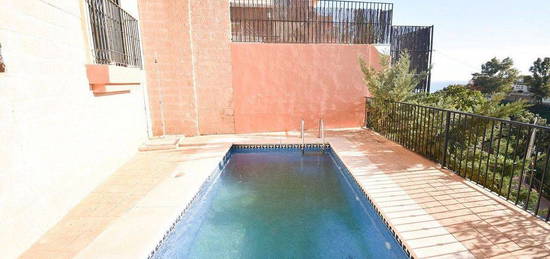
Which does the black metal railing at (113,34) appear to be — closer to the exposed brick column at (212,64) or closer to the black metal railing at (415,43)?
the exposed brick column at (212,64)

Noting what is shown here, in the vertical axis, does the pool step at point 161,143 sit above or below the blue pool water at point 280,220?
above

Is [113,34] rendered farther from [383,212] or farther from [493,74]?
[493,74]

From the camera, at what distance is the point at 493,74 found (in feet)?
103

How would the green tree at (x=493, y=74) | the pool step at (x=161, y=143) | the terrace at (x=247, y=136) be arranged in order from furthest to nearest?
the green tree at (x=493, y=74) < the pool step at (x=161, y=143) < the terrace at (x=247, y=136)

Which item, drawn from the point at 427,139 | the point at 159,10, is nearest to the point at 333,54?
the point at 427,139

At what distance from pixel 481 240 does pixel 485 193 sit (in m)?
1.36

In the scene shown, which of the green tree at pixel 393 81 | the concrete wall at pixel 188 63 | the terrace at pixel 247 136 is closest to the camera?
the terrace at pixel 247 136

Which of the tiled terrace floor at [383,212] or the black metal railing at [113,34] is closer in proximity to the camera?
the tiled terrace floor at [383,212]

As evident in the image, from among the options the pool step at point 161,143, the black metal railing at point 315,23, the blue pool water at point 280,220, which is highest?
the black metal railing at point 315,23

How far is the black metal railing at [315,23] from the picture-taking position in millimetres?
8523

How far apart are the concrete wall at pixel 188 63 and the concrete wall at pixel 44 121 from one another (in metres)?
2.92

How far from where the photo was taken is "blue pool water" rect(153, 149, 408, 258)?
311 centimetres

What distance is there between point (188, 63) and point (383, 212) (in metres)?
6.37

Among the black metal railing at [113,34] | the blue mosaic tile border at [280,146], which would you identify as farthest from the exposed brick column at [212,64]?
the black metal railing at [113,34]
